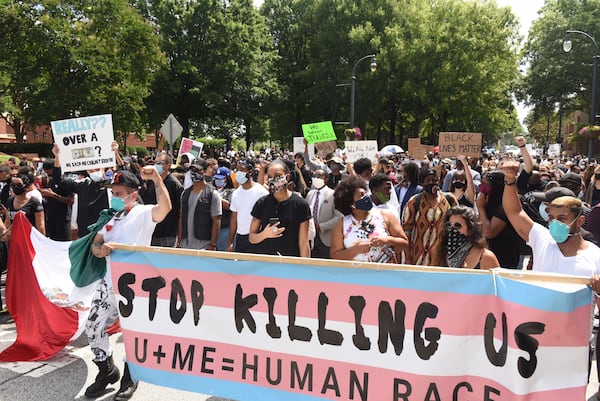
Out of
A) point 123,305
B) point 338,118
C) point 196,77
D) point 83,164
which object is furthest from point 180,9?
point 123,305

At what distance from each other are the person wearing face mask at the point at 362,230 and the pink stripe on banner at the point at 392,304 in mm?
1050

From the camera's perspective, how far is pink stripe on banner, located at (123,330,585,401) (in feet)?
10.1

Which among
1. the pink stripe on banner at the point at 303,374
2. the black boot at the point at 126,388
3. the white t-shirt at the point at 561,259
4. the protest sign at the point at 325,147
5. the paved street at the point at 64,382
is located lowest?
the paved street at the point at 64,382

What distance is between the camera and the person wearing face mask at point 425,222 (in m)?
5.09

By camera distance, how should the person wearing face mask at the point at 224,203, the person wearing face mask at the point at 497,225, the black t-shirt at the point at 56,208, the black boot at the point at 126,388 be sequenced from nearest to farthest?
the black boot at the point at 126,388, the person wearing face mask at the point at 497,225, the person wearing face mask at the point at 224,203, the black t-shirt at the point at 56,208

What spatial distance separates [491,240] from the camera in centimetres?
572

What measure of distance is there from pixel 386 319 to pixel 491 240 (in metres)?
2.88

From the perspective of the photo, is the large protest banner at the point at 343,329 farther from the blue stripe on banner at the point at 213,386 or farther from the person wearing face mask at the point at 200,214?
the person wearing face mask at the point at 200,214

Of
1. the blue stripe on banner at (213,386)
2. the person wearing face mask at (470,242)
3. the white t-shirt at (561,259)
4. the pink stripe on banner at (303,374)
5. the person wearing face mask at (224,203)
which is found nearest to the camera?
the pink stripe on banner at (303,374)

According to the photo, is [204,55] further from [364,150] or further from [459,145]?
[459,145]

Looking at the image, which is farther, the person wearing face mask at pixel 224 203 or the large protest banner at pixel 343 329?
the person wearing face mask at pixel 224 203

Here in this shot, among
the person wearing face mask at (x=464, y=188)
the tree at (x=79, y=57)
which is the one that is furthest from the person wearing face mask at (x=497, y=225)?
the tree at (x=79, y=57)

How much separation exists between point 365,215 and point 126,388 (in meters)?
2.42

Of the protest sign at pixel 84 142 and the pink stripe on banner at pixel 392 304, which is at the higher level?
the protest sign at pixel 84 142
